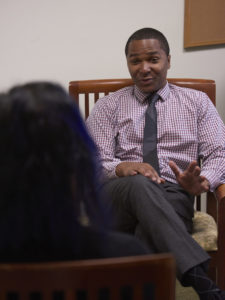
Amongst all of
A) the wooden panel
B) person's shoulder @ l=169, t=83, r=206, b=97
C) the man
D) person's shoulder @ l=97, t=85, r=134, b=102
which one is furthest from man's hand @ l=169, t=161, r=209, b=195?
the wooden panel

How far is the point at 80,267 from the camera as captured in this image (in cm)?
54

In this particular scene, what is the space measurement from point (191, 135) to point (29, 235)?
4.59 feet

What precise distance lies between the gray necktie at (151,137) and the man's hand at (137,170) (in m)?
0.21

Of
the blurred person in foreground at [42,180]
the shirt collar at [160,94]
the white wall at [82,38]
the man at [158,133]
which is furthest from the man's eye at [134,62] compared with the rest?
the blurred person in foreground at [42,180]

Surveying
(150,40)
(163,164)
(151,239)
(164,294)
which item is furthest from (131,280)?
(150,40)

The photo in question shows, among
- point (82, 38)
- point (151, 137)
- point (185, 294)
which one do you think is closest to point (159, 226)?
point (151, 137)

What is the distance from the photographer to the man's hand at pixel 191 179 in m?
1.57

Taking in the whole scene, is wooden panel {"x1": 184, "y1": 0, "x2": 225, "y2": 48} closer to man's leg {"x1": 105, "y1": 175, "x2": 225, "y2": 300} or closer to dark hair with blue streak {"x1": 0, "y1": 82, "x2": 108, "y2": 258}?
man's leg {"x1": 105, "y1": 175, "x2": 225, "y2": 300}

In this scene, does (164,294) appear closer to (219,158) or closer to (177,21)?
(219,158)

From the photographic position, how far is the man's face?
198cm

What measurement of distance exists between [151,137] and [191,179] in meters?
0.37

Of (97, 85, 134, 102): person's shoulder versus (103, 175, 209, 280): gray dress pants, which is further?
(97, 85, 134, 102): person's shoulder

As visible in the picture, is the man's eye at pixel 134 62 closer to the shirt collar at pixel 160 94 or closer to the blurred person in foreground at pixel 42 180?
the shirt collar at pixel 160 94

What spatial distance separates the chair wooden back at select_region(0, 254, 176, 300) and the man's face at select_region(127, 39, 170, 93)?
149cm
